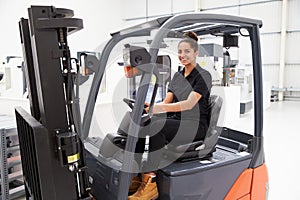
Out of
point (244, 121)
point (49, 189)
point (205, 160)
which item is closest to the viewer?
point (49, 189)

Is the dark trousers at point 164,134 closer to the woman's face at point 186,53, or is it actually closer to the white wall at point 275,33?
the woman's face at point 186,53

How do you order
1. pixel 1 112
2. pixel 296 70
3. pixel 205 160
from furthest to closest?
pixel 296 70 → pixel 1 112 → pixel 205 160

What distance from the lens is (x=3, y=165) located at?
3.22 m

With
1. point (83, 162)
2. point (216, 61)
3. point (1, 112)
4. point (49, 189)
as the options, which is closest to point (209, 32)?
point (83, 162)

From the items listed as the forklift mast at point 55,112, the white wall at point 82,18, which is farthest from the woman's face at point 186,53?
the white wall at point 82,18

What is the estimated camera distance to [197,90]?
88.7 inches

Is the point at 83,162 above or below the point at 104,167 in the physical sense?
above

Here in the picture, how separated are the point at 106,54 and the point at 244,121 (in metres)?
6.73

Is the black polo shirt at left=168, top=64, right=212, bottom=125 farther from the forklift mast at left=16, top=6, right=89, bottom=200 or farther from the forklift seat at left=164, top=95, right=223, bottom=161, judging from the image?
the forklift mast at left=16, top=6, right=89, bottom=200

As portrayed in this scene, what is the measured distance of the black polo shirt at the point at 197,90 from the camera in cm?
227

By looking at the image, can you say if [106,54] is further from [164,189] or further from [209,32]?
[164,189]

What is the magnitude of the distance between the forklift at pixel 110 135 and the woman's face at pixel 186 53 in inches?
4.8

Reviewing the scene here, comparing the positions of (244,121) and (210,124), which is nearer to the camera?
(210,124)

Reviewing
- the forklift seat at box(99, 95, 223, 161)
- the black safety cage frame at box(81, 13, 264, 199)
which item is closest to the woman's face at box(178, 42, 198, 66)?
the black safety cage frame at box(81, 13, 264, 199)
